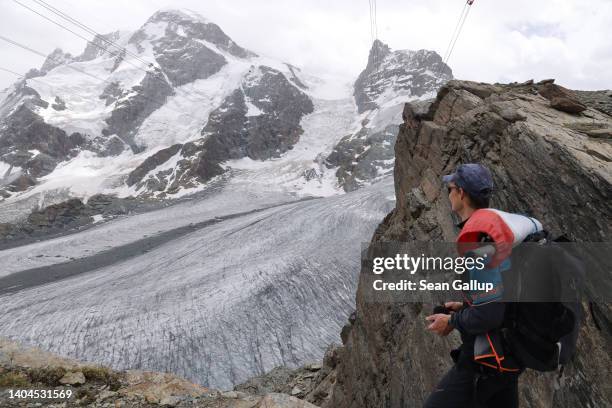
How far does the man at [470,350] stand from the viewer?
7.45ft

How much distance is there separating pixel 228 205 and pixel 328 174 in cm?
2895

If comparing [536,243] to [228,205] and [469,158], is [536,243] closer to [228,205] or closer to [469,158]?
[469,158]

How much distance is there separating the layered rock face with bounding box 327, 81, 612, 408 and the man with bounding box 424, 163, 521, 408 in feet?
5.92

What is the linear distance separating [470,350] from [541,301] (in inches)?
21.5

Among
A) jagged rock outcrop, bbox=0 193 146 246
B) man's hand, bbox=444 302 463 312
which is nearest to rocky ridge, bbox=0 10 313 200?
jagged rock outcrop, bbox=0 193 146 246

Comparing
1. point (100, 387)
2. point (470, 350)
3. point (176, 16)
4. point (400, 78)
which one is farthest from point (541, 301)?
point (176, 16)

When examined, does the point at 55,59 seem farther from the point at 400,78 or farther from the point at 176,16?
the point at 400,78

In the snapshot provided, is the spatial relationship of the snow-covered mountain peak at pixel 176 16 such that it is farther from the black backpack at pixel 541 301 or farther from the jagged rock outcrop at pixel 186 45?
the black backpack at pixel 541 301

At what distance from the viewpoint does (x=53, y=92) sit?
417 ft

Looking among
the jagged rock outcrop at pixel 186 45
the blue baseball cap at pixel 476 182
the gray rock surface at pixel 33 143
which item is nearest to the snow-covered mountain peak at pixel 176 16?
the jagged rock outcrop at pixel 186 45

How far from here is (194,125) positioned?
395 ft

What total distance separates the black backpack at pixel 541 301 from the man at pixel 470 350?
0.42 feet

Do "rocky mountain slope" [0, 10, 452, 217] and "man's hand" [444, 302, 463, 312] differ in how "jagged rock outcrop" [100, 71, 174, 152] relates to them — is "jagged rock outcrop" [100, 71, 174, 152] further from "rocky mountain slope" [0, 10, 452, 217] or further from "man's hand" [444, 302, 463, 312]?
"man's hand" [444, 302, 463, 312]

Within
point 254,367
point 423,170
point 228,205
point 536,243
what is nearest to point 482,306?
point 536,243
